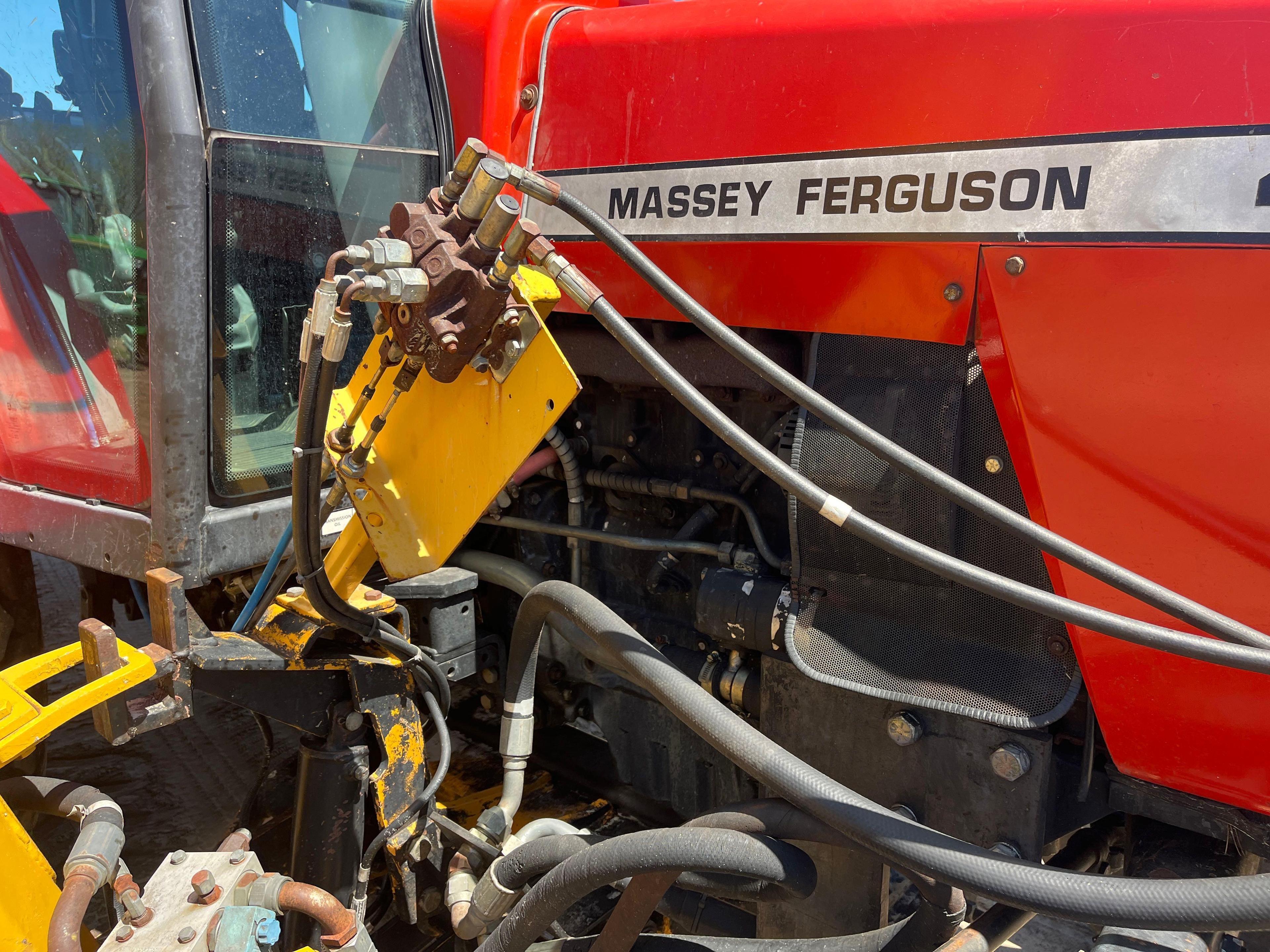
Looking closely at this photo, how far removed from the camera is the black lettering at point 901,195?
130 centimetres

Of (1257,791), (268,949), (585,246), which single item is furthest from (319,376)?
(1257,791)

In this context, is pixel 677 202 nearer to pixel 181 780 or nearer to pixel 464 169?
pixel 464 169

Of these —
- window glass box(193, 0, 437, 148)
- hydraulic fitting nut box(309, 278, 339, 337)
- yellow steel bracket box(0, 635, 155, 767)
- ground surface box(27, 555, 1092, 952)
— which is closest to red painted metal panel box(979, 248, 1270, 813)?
hydraulic fitting nut box(309, 278, 339, 337)

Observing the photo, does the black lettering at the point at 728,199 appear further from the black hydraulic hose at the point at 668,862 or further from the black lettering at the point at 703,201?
the black hydraulic hose at the point at 668,862

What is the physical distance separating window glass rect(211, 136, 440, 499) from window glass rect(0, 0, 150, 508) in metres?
0.13

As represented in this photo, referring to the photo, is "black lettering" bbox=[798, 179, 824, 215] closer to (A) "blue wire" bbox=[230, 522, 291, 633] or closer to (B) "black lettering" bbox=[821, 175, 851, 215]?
(B) "black lettering" bbox=[821, 175, 851, 215]

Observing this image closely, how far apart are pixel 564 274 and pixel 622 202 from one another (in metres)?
0.41

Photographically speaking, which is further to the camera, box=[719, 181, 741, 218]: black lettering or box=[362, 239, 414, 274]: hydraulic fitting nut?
box=[719, 181, 741, 218]: black lettering

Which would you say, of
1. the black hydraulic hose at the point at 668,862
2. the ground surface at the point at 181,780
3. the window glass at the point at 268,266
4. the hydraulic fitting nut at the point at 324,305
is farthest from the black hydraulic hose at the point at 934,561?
the ground surface at the point at 181,780

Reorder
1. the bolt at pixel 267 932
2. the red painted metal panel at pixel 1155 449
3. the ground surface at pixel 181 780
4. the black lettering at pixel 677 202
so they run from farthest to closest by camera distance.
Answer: the ground surface at pixel 181 780
the black lettering at pixel 677 202
the bolt at pixel 267 932
the red painted metal panel at pixel 1155 449

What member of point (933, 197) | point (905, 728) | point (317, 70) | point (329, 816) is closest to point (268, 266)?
point (317, 70)

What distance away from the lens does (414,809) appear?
166 centimetres

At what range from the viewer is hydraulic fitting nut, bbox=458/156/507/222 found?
121cm

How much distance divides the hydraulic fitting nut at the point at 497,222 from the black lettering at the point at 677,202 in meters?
0.37
